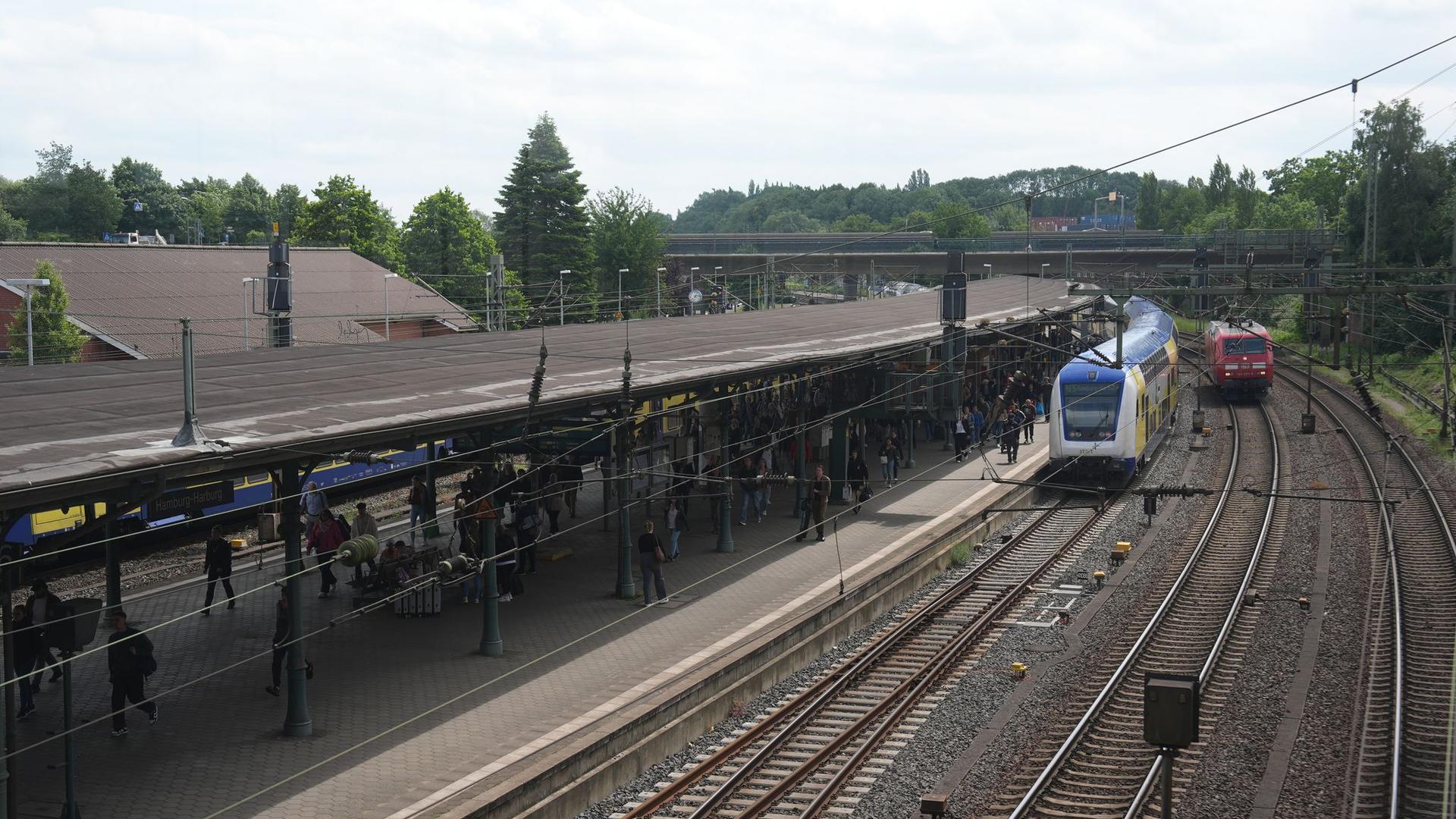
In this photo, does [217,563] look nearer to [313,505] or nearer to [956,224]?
[313,505]

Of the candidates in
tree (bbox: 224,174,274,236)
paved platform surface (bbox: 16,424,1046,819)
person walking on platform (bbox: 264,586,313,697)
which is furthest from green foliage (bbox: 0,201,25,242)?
person walking on platform (bbox: 264,586,313,697)

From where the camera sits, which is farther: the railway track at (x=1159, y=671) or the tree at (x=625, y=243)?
the tree at (x=625, y=243)

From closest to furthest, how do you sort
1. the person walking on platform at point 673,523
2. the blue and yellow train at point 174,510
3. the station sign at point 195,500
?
the blue and yellow train at point 174,510 → the station sign at point 195,500 → the person walking on platform at point 673,523

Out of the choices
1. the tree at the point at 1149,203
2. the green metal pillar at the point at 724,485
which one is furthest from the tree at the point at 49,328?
the tree at the point at 1149,203

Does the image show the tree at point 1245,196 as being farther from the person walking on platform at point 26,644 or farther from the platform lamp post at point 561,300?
the person walking on platform at point 26,644

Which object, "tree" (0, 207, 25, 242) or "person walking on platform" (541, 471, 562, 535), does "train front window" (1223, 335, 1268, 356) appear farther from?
"tree" (0, 207, 25, 242)

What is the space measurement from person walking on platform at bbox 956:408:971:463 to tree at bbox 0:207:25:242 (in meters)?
75.1

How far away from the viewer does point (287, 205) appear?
4651 inches

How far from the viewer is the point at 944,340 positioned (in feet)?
87.9

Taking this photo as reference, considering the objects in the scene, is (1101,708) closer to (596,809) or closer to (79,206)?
(596,809)

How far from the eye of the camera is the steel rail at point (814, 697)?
39.1 feet

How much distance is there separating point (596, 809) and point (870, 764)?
2.98 metres

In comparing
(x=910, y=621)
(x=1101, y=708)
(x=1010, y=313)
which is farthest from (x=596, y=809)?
(x=1010, y=313)

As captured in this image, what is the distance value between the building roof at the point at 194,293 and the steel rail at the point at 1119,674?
21960 millimetres
